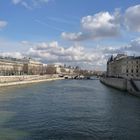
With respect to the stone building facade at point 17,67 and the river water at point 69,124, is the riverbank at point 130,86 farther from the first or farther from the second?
the stone building facade at point 17,67

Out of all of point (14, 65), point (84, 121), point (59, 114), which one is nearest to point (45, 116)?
point (59, 114)

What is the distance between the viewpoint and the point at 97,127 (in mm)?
22234

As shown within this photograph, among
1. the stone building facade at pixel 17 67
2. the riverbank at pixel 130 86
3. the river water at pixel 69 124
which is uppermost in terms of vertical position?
the stone building facade at pixel 17 67

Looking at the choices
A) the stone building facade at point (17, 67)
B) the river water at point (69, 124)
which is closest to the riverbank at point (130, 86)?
the river water at point (69, 124)

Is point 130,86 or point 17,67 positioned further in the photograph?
point 17,67

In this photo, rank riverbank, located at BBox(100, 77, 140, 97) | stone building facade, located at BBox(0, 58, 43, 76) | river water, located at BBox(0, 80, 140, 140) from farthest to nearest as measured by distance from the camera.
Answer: stone building facade, located at BBox(0, 58, 43, 76) < riverbank, located at BBox(100, 77, 140, 97) < river water, located at BBox(0, 80, 140, 140)

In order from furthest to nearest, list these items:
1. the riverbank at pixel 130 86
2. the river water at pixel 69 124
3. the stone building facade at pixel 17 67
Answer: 1. the stone building facade at pixel 17 67
2. the riverbank at pixel 130 86
3. the river water at pixel 69 124

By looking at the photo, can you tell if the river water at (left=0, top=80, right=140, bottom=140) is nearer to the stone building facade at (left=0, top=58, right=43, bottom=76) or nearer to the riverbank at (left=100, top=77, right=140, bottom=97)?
the riverbank at (left=100, top=77, right=140, bottom=97)

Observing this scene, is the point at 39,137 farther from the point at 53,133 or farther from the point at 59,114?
the point at 59,114

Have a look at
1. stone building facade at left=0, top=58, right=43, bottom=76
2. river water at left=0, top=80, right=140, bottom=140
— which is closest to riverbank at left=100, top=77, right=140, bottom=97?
river water at left=0, top=80, right=140, bottom=140

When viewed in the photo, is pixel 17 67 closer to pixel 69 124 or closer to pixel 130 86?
pixel 130 86

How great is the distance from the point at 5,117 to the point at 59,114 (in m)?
4.45

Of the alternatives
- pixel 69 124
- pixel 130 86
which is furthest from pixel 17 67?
pixel 69 124

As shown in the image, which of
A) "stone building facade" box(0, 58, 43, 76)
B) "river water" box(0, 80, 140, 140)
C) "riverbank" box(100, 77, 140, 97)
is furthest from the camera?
"stone building facade" box(0, 58, 43, 76)
